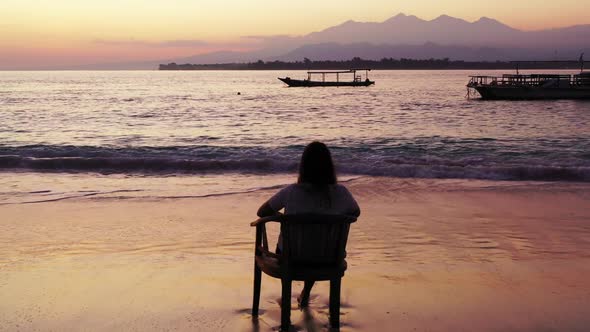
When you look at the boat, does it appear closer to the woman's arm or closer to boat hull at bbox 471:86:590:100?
boat hull at bbox 471:86:590:100

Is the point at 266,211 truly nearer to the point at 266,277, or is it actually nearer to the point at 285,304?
the point at 285,304

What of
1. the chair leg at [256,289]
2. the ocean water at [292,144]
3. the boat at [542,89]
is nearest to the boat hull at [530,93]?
the boat at [542,89]

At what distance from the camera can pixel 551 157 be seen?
18297 mm

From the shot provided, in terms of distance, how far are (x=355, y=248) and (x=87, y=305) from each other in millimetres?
2709

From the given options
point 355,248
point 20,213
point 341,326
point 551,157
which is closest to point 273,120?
point 551,157

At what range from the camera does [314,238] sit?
148 inches

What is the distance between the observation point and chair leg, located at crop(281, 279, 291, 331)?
12.7 ft

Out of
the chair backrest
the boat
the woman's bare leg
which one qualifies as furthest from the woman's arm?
the boat

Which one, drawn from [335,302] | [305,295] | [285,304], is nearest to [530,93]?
[305,295]

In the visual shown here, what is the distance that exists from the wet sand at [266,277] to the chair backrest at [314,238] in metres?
0.59

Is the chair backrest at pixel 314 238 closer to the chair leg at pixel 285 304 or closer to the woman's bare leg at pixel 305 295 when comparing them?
the chair leg at pixel 285 304

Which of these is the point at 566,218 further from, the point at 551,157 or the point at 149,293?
the point at 551,157

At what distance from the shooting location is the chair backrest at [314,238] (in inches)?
145

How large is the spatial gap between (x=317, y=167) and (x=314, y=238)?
44 centimetres
